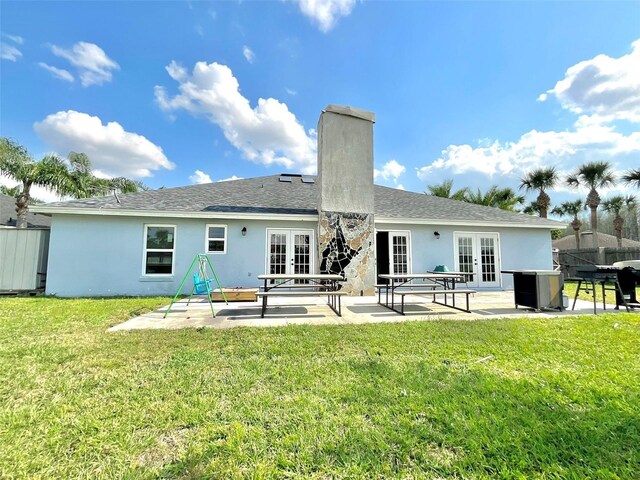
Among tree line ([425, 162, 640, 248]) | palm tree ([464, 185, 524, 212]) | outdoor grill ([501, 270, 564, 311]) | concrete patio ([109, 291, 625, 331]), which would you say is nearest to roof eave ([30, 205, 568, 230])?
concrete patio ([109, 291, 625, 331])

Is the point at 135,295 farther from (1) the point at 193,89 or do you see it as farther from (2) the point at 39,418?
(1) the point at 193,89

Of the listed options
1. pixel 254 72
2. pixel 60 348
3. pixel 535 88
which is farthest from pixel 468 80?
pixel 60 348

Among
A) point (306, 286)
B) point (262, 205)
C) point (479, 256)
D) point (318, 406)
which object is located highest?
point (262, 205)

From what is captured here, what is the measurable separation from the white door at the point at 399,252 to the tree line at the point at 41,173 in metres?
17.1

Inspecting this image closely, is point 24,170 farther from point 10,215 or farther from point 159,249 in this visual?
point 159,249

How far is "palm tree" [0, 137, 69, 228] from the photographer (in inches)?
585

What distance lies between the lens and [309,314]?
648 centimetres

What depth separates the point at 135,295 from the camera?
9.09 meters

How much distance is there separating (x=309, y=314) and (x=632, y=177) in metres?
26.7

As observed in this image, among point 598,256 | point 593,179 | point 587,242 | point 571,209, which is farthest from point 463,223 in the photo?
point 587,242

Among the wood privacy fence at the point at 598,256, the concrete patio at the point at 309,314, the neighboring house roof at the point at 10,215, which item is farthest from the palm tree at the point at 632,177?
the neighboring house roof at the point at 10,215

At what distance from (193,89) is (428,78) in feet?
38.4

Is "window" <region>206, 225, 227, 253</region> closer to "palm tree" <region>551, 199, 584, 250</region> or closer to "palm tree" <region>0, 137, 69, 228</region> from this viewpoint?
"palm tree" <region>0, 137, 69, 228</region>

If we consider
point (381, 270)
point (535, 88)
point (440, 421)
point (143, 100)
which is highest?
point (143, 100)
